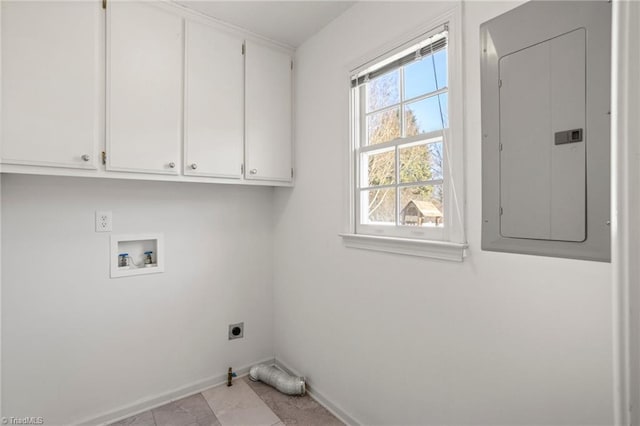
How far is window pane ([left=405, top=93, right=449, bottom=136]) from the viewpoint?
1411mm

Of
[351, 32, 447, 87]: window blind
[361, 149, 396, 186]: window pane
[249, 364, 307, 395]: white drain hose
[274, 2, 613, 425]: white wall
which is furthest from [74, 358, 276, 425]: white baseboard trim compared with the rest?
[351, 32, 447, 87]: window blind

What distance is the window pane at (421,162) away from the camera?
4.75ft

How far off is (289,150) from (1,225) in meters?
1.63

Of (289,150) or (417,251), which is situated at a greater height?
(289,150)

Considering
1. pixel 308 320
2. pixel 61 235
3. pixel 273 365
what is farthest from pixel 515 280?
pixel 61 235

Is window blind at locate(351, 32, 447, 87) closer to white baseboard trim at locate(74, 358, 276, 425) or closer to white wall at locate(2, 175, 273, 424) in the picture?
white wall at locate(2, 175, 273, 424)

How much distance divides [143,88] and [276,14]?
0.89m

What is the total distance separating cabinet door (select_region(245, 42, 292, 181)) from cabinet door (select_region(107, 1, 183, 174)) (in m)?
0.43

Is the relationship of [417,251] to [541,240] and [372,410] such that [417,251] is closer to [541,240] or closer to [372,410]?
[541,240]

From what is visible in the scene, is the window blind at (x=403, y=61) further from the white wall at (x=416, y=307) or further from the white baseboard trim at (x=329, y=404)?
the white baseboard trim at (x=329, y=404)

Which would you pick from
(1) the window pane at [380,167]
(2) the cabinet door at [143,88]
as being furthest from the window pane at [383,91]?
(2) the cabinet door at [143,88]

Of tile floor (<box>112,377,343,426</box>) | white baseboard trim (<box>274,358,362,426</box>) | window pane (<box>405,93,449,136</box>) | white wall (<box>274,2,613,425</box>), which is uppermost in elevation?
window pane (<box>405,93,449,136</box>)

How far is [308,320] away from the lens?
2.17 meters

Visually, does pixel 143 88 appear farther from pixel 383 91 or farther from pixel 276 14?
pixel 383 91
